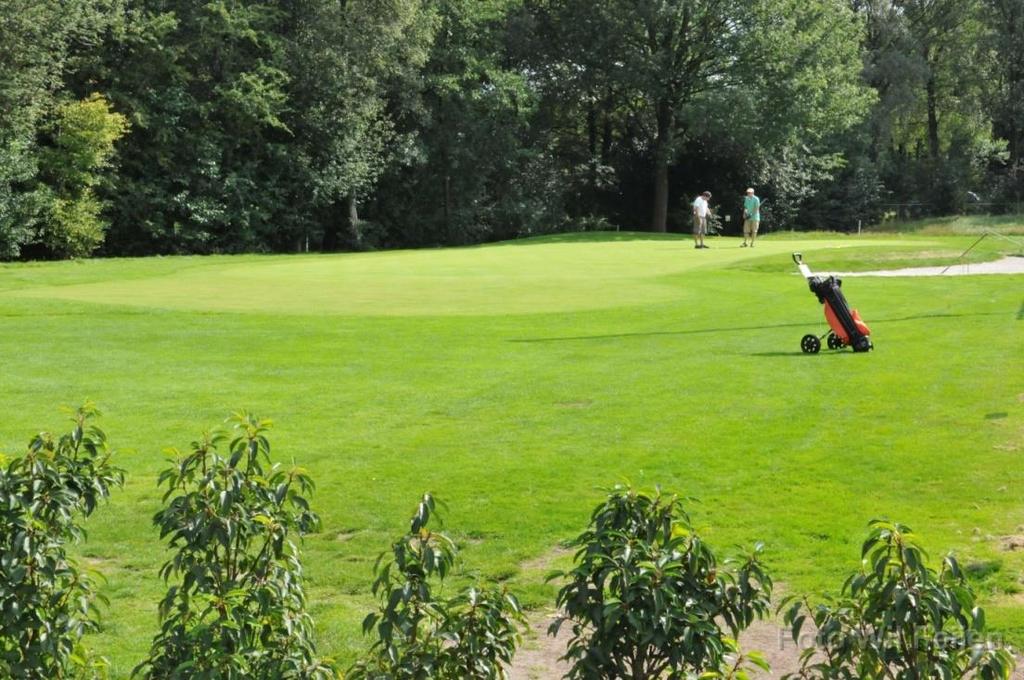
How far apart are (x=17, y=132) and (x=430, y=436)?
3876cm

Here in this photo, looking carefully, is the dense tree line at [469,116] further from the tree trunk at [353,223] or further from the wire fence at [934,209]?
the wire fence at [934,209]

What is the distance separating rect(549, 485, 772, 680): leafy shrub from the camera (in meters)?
4.45

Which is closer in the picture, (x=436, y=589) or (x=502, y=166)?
(x=436, y=589)

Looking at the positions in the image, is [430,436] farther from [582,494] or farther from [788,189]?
[788,189]

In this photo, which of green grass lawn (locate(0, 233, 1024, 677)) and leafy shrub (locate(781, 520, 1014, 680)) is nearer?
leafy shrub (locate(781, 520, 1014, 680))

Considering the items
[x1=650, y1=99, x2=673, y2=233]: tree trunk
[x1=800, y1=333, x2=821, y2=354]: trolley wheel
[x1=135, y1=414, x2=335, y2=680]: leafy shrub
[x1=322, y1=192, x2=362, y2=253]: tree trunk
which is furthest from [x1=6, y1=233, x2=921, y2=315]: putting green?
[x1=650, y1=99, x2=673, y2=233]: tree trunk

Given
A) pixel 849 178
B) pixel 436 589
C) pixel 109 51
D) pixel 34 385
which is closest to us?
pixel 436 589

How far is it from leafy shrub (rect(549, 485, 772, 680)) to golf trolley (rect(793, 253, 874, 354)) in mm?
14360

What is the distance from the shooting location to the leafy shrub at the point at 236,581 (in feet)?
15.6

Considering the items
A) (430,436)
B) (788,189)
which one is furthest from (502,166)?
(430,436)

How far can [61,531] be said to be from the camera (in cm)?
570

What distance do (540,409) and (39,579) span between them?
385 inches

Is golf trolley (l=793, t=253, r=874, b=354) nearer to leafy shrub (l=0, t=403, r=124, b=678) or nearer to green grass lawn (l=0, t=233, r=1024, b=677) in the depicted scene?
green grass lawn (l=0, t=233, r=1024, b=677)

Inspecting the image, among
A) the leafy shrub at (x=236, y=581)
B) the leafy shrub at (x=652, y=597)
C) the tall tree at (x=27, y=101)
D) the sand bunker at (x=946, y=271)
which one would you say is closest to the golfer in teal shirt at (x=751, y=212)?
the sand bunker at (x=946, y=271)
